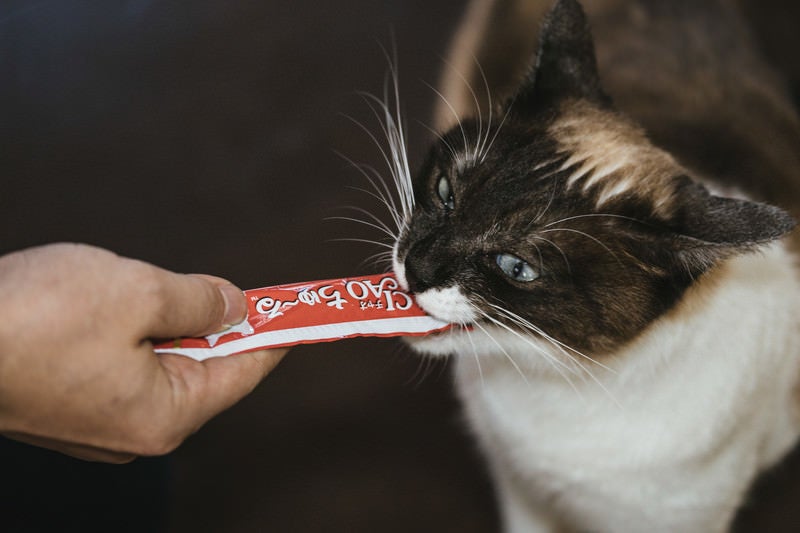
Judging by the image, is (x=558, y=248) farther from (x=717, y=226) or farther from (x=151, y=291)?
(x=151, y=291)

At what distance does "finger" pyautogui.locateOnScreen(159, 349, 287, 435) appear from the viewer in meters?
0.86

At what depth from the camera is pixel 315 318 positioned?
935mm

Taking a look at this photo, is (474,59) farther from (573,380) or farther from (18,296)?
(18,296)

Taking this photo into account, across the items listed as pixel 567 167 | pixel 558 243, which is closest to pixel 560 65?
pixel 567 167

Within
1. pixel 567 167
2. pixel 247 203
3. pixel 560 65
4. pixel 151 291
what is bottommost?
pixel 151 291

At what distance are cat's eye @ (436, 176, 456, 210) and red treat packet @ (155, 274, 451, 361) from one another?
137 millimetres

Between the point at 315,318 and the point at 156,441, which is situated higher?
the point at 315,318

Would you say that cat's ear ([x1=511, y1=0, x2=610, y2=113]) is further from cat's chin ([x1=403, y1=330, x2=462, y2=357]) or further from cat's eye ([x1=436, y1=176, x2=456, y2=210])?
cat's chin ([x1=403, y1=330, x2=462, y2=357])

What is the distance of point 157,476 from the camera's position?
1496mm

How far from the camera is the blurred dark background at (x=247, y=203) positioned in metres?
1.49

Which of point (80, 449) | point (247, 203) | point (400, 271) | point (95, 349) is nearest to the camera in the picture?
point (95, 349)

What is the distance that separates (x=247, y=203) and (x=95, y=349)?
97 centimetres

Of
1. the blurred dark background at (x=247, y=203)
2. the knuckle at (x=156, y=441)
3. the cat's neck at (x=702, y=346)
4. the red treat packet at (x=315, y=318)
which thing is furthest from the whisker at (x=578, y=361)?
the blurred dark background at (x=247, y=203)

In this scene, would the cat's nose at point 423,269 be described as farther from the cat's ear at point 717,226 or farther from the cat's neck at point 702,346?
the cat's ear at point 717,226
